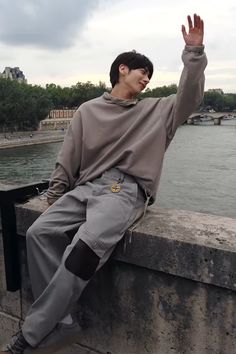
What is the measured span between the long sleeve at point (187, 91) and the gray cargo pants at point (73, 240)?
304 mm

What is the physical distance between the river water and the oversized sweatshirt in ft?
30.8

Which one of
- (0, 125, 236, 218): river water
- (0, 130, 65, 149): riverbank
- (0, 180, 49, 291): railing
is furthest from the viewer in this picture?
(0, 130, 65, 149): riverbank

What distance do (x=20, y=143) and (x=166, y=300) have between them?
1863 inches

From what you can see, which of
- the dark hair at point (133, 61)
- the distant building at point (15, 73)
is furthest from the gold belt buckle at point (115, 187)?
the distant building at point (15, 73)

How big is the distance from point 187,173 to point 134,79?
85.9 feet

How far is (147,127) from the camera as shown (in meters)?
1.94

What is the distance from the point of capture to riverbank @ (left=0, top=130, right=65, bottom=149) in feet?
152

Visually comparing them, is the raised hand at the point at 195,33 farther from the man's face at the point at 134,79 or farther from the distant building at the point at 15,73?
the distant building at the point at 15,73

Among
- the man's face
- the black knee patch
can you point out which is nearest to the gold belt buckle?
the black knee patch

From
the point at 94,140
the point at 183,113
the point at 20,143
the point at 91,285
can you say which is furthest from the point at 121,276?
the point at 20,143

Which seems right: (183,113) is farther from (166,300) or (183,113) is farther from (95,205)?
(166,300)

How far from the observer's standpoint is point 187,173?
1101 inches

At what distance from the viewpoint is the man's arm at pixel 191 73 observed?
1800 mm

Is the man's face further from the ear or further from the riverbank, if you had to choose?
the riverbank
